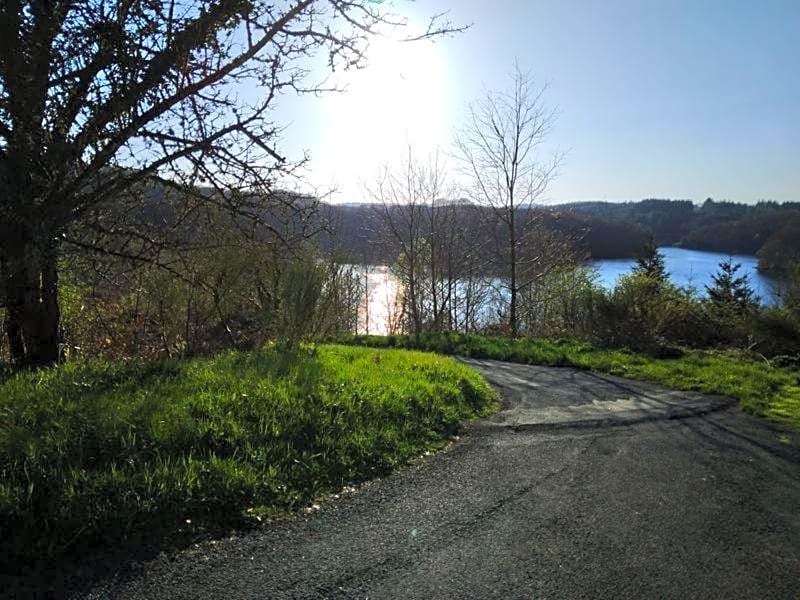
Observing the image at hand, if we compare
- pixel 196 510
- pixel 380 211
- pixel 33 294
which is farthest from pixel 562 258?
pixel 196 510

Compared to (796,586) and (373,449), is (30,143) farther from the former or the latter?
(796,586)

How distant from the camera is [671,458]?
209 inches

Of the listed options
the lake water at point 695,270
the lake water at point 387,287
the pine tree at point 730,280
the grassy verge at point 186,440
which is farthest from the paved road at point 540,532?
the pine tree at point 730,280

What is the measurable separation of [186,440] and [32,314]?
4.06 metres

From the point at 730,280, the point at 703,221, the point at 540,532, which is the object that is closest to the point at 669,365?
the point at 540,532

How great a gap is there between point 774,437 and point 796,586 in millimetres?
3582

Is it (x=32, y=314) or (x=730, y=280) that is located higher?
(x=32, y=314)

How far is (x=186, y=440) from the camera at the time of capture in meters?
4.11

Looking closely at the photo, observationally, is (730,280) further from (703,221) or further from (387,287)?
(703,221)

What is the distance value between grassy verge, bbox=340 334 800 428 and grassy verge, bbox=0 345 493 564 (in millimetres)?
4064

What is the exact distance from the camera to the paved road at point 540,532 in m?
2.94

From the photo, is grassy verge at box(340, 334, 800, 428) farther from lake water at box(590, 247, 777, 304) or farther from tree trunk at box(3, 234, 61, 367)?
tree trunk at box(3, 234, 61, 367)

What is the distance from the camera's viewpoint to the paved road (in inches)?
116

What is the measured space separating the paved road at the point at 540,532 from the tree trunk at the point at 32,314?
4579mm
